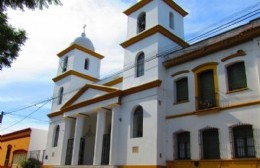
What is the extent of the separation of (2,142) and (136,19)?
25.1m

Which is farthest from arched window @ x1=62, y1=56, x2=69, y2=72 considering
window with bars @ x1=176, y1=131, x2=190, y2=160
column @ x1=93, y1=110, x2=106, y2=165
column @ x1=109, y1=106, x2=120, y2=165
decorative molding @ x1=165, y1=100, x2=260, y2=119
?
window with bars @ x1=176, y1=131, x2=190, y2=160

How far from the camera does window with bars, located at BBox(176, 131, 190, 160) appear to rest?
1625cm

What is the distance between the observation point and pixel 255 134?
526 inches

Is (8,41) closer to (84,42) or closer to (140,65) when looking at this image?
(140,65)

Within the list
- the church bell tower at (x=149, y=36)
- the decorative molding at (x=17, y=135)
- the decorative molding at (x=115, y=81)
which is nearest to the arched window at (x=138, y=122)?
the church bell tower at (x=149, y=36)

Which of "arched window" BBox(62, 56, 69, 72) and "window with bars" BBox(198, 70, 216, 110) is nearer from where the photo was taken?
"window with bars" BBox(198, 70, 216, 110)

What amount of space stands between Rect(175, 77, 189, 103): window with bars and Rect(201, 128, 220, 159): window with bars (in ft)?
8.38

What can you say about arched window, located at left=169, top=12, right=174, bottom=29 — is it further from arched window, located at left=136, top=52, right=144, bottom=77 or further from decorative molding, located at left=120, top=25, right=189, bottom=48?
arched window, located at left=136, top=52, right=144, bottom=77

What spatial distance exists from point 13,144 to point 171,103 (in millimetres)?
23037

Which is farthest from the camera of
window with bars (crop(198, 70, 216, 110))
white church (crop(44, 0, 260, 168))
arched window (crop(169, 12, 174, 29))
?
arched window (crop(169, 12, 174, 29))

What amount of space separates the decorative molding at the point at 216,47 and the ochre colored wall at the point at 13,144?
64.8 feet

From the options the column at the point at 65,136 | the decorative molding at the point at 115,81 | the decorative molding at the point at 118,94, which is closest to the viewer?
the decorative molding at the point at 118,94

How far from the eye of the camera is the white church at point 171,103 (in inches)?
566

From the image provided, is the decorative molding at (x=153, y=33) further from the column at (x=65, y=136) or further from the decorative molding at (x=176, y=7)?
the column at (x=65, y=136)
